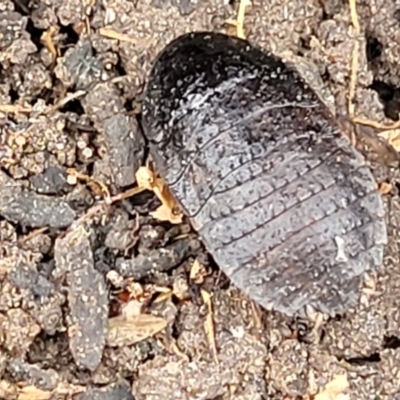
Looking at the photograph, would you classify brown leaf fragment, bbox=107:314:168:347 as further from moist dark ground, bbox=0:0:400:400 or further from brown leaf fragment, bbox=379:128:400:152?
brown leaf fragment, bbox=379:128:400:152

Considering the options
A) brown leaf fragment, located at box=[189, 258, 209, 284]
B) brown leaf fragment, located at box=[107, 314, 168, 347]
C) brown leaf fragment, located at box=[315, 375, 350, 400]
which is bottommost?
brown leaf fragment, located at box=[315, 375, 350, 400]

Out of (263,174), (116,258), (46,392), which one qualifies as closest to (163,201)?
(116,258)

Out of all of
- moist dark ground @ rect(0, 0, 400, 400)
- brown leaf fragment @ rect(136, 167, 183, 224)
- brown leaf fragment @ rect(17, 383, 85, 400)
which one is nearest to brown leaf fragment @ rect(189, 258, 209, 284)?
moist dark ground @ rect(0, 0, 400, 400)

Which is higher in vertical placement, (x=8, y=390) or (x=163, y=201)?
(x=163, y=201)

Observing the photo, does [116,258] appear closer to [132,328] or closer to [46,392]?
[132,328]

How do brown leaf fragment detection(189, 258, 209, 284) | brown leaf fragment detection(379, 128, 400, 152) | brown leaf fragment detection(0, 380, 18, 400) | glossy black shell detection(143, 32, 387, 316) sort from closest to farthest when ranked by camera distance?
1. glossy black shell detection(143, 32, 387, 316)
2. brown leaf fragment detection(0, 380, 18, 400)
3. brown leaf fragment detection(189, 258, 209, 284)
4. brown leaf fragment detection(379, 128, 400, 152)

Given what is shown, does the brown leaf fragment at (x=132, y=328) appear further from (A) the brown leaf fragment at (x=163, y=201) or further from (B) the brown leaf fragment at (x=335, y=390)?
(B) the brown leaf fragment at (x=335, y=390)

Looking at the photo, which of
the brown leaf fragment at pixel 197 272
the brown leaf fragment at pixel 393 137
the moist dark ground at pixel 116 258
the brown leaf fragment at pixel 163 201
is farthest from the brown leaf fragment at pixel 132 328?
the brown leaf fragment at pixel 393 137
